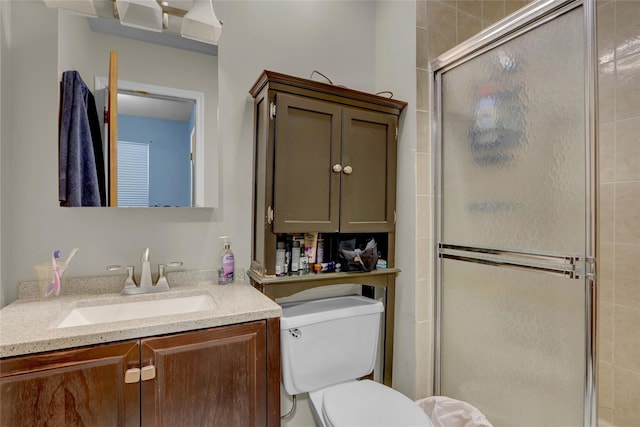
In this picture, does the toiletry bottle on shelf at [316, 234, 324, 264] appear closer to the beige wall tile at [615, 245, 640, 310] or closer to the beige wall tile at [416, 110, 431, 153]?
the beige wall tile at [416, 110, 431, 153]

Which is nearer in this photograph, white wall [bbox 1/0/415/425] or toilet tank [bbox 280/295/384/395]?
white wall [bbox 1/0/415/425]

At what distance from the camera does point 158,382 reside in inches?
37.5

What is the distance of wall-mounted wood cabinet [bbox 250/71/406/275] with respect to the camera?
1359 millimetres

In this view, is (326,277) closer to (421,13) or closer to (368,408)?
(368,408)

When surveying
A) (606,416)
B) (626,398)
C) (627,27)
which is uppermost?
(627,27)

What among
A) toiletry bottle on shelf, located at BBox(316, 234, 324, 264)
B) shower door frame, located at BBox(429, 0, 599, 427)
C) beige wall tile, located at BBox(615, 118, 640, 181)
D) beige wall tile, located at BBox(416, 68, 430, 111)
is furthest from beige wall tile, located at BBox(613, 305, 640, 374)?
toiletry bottle on shelf, located at BBox(316, 234, 324, 264)

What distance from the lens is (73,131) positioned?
49.4 inches

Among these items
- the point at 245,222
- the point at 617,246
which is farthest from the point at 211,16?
the point at 617,246

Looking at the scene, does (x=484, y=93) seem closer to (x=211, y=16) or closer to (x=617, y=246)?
(x=617, y=246)

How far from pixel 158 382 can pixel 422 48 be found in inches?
71.5

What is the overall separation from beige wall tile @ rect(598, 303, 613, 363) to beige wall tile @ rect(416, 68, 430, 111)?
56.1 inches

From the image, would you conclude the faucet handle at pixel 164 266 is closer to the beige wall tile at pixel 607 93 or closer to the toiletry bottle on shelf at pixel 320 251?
the toiletry bottle on shelf at pixel 320 251

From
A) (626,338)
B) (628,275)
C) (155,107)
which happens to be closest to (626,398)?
(626,338)

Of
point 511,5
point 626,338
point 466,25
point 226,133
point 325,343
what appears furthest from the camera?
point 511,5
